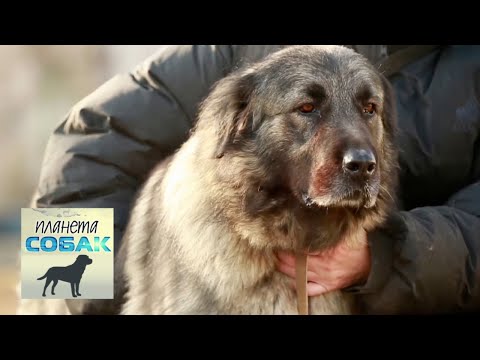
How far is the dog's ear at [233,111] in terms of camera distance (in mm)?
3338

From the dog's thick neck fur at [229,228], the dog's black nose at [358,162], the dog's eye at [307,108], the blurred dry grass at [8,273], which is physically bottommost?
the blurred dry grass at [8,273]

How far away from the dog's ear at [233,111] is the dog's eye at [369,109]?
1.59 feet

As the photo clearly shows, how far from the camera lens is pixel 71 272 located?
363 centimetres

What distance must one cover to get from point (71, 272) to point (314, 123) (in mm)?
1364

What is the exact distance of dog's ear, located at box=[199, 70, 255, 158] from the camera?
3338mm

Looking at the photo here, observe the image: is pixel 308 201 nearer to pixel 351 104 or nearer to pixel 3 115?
pixel 351 104

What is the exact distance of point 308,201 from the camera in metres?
3.13

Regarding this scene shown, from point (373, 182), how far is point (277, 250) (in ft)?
1.78

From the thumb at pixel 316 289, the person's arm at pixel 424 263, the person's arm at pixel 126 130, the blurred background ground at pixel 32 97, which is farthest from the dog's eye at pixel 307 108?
the blurred background ground at pixel 32 97

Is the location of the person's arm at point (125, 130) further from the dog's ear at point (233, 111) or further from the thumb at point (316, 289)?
the thumb at point (316, 289)

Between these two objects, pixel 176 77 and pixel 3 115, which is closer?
pixel 176 77

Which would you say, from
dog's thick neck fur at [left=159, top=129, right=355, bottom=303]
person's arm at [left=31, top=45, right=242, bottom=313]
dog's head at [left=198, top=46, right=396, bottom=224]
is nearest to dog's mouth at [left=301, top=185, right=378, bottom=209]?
dog's head at [left=198, top=46, right=396, bottom=224]

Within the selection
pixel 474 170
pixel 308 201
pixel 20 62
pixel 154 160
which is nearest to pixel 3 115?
pixel 20 62

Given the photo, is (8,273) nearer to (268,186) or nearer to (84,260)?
(84,260)
